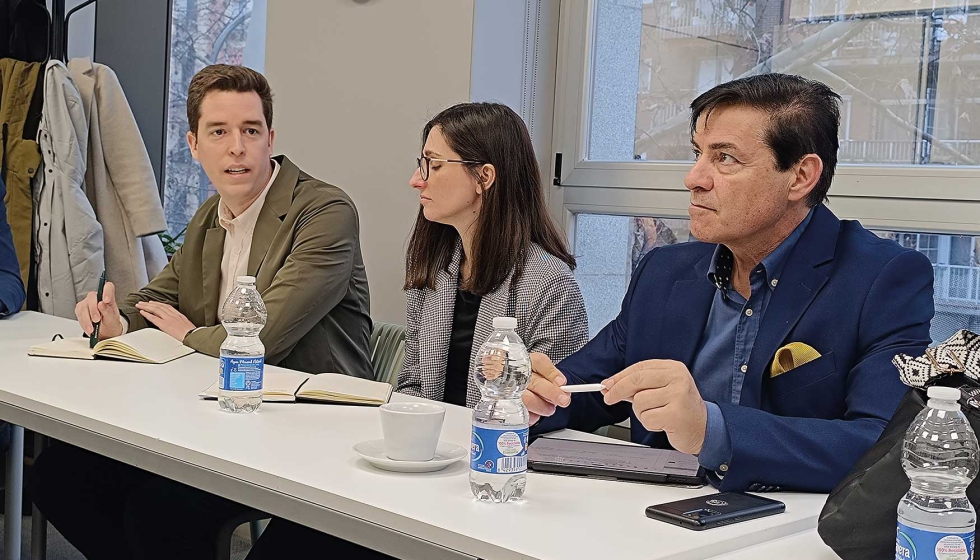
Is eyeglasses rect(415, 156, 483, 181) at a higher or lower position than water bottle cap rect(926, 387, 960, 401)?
higher

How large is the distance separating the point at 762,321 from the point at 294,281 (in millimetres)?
1175

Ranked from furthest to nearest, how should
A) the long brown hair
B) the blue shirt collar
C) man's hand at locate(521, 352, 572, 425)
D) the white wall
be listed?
the white wall → the long brown hair → the blue shirt collar → man's hand at locate(521, 352, 572, 425)

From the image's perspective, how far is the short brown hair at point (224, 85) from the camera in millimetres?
2803

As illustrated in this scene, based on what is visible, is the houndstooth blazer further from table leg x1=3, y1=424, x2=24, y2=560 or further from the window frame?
table leg x1=3, y1=424, x2=24, y2=560

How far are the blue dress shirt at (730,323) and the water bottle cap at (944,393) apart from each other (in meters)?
0.63

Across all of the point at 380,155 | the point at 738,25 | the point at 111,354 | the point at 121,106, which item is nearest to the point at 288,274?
the point at 111,354

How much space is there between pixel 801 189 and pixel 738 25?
1.32 m

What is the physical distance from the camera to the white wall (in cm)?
332

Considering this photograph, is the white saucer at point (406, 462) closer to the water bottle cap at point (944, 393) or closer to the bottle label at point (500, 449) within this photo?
the bottle label at point (500, 449)

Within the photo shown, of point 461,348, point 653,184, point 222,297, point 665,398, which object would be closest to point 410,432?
point 665,398

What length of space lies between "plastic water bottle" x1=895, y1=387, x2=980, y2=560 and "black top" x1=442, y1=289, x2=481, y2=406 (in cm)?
144

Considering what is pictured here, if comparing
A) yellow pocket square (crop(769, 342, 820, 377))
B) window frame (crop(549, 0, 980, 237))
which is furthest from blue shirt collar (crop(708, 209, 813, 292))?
window frame (crop(549, 0, 980, 237))

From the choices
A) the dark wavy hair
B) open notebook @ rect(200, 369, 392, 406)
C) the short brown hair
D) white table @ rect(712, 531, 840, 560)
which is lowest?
white table @ rect(712, 531, 840, 560)

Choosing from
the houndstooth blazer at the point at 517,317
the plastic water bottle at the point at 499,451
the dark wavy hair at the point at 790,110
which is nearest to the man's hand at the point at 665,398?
the plastic water bottle at the point at 499,451
